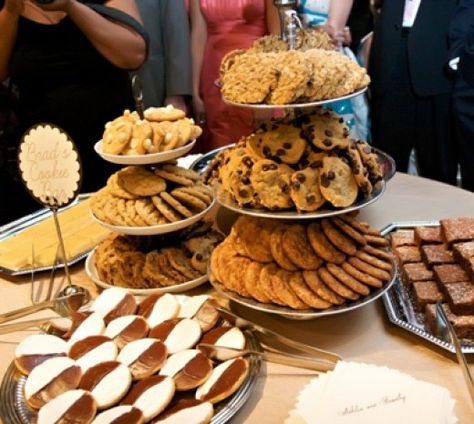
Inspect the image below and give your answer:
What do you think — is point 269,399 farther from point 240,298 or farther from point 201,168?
point 201,168

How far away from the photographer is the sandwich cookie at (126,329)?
108cm

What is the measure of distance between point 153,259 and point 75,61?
0.88 meters

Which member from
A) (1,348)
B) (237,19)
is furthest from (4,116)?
(1,348)

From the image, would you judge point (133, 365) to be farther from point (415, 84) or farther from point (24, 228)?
point (415, 84)

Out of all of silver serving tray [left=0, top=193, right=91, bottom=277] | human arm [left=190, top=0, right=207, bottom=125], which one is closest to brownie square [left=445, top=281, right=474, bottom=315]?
silver serving tray [left=0, top=193, right=91, bottom=277]

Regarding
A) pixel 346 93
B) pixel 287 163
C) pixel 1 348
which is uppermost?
pixel 346 93

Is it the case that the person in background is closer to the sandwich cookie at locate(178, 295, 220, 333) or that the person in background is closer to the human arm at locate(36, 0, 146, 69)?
the human arm at locate(36, 0, 146, 69)

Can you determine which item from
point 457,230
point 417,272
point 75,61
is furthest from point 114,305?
point 75,61

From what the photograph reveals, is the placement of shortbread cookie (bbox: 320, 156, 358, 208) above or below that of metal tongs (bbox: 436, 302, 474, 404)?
above

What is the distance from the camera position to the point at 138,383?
0.96m

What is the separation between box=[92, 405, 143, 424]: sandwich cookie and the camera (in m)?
0.88

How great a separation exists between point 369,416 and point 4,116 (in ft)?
6.93

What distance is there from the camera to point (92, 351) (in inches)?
41.0

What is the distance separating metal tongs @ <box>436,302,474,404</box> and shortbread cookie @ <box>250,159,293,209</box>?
0.34 metres
